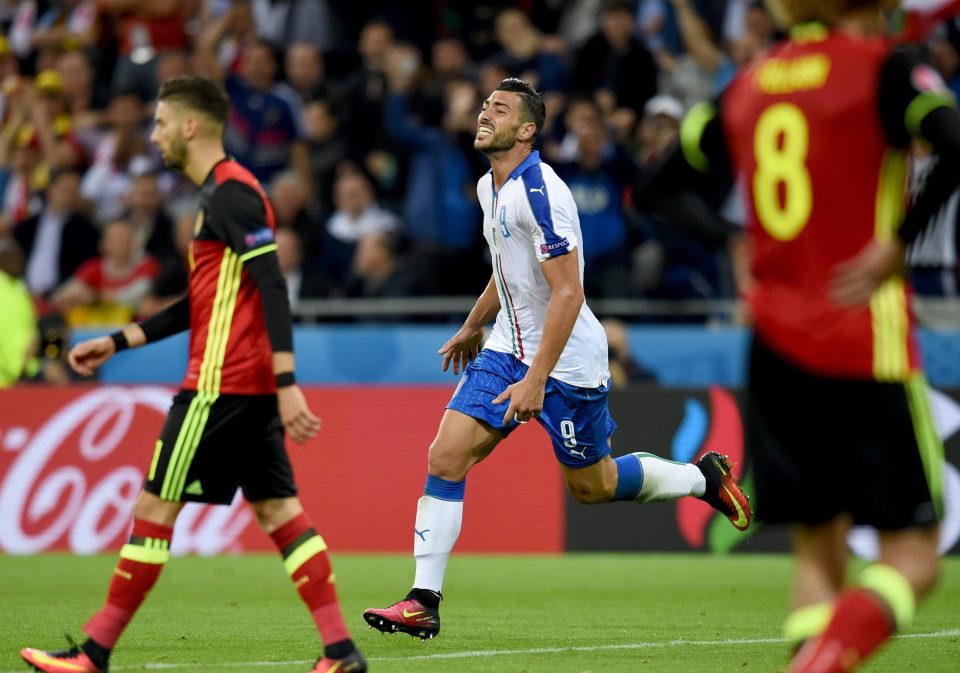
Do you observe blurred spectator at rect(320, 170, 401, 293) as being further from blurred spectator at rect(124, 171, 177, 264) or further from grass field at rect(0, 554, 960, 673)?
grass field at rect(0, 554, 960, 673)

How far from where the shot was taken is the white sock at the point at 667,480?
8.00m

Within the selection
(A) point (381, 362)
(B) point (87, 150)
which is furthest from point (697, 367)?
(B) point (87, 150)

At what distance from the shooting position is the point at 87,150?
1652 cm

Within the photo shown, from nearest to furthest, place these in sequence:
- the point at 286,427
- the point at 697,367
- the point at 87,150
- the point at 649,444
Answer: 1. the point at 286,427
2. the point at 649,444
3. the point at 697,367
4. the point at 87,150

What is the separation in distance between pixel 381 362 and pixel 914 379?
8843 mm

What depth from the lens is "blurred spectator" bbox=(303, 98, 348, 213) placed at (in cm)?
1522

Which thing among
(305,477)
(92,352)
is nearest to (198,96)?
(92,352)

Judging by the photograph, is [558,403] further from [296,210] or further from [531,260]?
[296,210]

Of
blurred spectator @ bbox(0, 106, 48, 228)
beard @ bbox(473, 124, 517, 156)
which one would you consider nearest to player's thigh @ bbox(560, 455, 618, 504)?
beard @ bbox(473, 124, 517, 156)

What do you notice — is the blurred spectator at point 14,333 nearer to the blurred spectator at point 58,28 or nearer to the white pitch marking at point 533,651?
the blurred spectator at point 58,28

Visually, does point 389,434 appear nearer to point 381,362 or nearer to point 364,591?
point 381,362

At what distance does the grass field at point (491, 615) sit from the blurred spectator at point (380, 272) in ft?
9.03

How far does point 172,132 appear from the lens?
5969 millimetres

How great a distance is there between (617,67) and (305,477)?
553 centimetres
